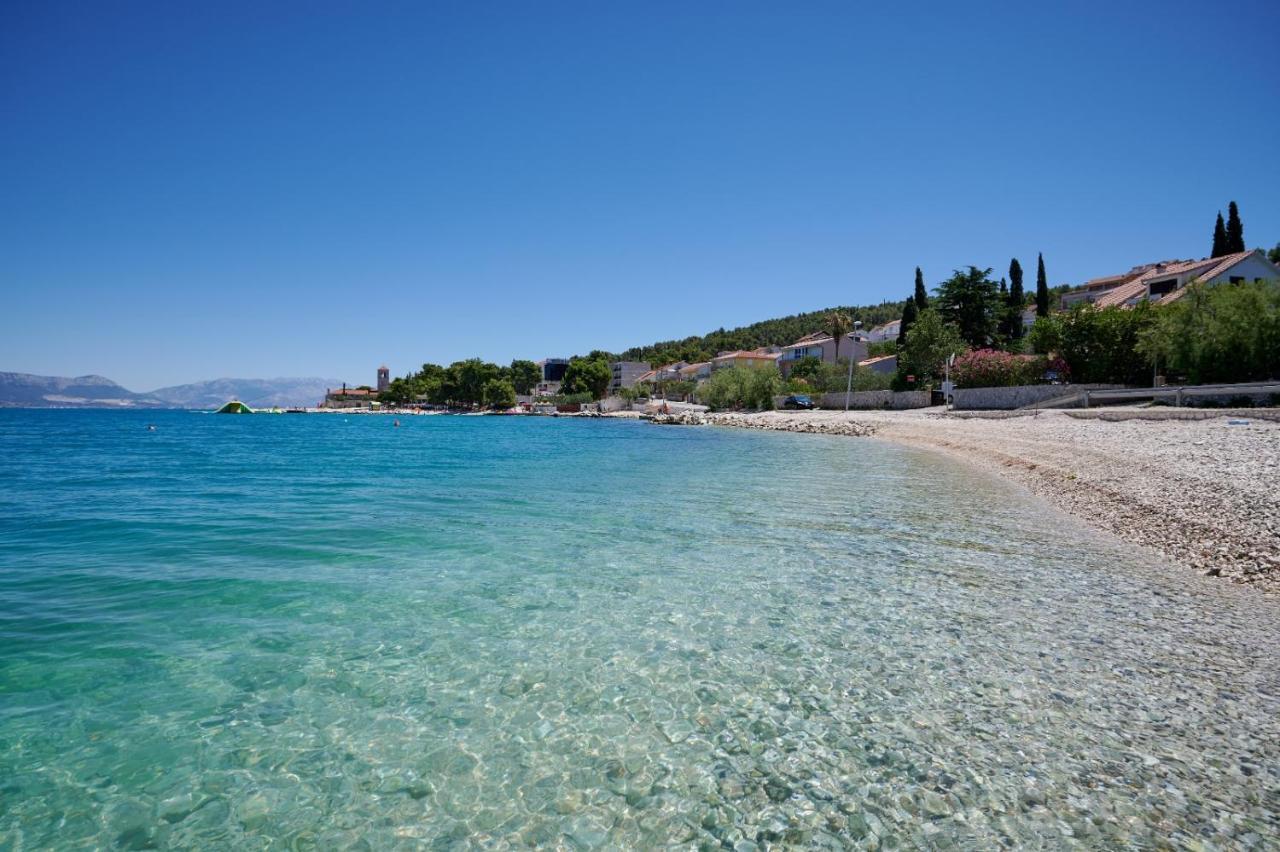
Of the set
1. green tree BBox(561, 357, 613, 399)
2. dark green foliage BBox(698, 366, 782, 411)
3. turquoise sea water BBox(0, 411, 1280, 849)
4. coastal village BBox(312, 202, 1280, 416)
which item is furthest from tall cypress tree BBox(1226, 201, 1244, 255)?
green tree BBox(561, 357, 613, 399)

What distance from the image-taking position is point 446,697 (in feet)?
17.3

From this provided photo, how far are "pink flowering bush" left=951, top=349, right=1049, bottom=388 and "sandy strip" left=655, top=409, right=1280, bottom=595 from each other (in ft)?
54.7

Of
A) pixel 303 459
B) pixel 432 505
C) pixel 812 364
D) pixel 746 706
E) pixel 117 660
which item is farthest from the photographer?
pixel 812 364

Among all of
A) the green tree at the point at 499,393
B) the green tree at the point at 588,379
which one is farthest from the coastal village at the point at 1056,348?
the green tree at the point at 499,393

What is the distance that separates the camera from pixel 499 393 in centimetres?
14962

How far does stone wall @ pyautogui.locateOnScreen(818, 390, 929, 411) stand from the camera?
62069 millimetres

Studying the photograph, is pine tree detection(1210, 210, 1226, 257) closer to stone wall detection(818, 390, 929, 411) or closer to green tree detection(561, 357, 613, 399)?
stone wall detection(818, 390, 929, 411)

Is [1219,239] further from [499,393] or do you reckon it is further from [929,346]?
[499,393]

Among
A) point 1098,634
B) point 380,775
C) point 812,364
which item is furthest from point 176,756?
point 812,364

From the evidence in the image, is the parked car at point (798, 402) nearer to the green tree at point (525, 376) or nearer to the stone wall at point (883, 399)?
the stone wall at point (883, 399)

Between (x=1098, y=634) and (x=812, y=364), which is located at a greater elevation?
(x=812, y=364)

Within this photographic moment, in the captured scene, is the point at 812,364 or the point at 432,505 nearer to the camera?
the point at 432,505

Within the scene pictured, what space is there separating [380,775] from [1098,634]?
703 cm

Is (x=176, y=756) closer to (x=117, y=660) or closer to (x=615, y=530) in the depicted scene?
(x=117, y=660)
